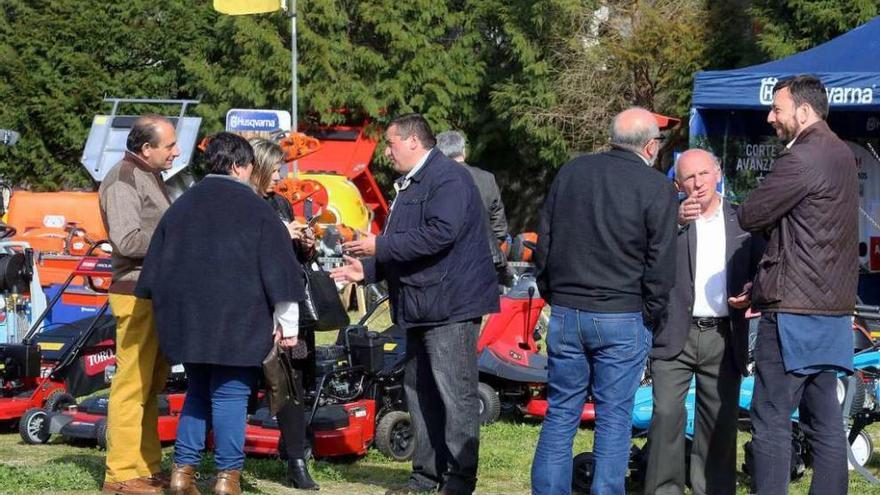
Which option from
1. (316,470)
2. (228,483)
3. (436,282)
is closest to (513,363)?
(316,470)

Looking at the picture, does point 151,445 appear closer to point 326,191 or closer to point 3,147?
point 326,191

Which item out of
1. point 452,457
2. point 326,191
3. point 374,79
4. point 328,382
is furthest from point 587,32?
point 452,457

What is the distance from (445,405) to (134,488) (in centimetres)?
150

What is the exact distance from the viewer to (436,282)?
614 cm

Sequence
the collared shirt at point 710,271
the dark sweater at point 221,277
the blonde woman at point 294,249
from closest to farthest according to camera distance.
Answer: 1. the dark sweater at point 221,277
2. the collared shirt at point 710,271
3. the blonde woman at point 294,249

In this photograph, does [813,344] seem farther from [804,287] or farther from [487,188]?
[487,188]

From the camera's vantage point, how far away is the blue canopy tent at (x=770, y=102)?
11773mm

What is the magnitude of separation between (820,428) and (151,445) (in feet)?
10.2

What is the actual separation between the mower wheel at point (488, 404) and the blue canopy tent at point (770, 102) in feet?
15.7

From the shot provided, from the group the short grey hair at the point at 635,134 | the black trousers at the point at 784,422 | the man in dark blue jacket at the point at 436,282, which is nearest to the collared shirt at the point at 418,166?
the man in dark blue jacket at the point at 436,282

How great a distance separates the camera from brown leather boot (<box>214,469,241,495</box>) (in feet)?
19.5

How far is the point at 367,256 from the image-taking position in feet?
20.8

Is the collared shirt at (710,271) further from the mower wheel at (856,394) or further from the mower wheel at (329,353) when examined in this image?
the mower wheel at (329,353)

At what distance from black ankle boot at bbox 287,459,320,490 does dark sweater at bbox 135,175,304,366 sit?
104 cm
